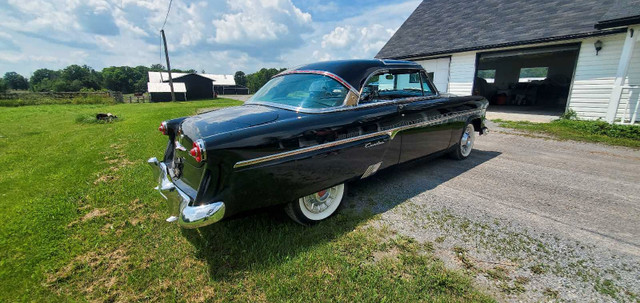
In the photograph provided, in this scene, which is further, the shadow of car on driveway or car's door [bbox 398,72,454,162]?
car's door [bbox 398,72,454,162]

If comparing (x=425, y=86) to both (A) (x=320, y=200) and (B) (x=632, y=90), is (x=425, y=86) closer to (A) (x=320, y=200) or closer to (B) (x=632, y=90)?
(A) (x=320, y=200)

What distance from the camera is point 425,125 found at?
3.48 meters

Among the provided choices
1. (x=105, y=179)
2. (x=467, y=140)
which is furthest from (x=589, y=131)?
(x=105, y=179)

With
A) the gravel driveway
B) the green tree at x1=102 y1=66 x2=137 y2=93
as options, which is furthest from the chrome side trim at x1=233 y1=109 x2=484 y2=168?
the green tree at x1=102 y1=66 x2=137 y2=93

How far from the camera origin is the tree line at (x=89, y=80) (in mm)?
65938

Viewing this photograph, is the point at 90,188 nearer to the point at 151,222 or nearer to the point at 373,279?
the point at 151,222

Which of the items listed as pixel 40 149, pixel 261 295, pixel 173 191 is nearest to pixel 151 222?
pixel 173 191

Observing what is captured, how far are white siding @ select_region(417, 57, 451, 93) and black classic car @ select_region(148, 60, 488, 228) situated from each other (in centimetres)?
975

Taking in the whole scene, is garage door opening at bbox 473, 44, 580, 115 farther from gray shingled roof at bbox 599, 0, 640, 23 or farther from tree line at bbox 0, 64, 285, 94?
tree line at bbox 0, 64, 285, 94

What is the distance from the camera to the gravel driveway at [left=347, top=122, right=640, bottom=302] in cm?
193

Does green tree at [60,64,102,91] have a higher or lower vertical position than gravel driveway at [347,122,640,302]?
higher

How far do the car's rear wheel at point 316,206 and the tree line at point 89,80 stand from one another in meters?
63.0

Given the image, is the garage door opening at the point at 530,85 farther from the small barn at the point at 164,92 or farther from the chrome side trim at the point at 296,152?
the small barn at the point at 164,92

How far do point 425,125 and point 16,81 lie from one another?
121253 millimetres
